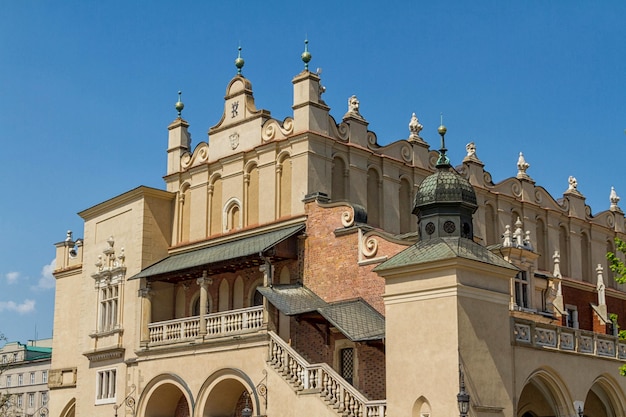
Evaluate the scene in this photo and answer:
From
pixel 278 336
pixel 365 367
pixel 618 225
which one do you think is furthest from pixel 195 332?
pixel 618 225

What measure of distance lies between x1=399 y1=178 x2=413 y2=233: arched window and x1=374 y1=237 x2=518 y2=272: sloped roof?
474 inches

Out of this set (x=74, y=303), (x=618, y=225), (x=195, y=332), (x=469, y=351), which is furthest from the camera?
(x=618, y=225)

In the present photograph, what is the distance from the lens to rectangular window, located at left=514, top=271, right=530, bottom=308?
41.2 metres

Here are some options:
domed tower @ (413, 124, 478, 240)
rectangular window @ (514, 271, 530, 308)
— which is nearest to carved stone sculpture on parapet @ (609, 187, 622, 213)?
rectangular window @ (514, 271, 530, 308)

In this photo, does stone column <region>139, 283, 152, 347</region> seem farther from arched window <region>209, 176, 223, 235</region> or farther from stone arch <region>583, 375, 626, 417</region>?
stone arch <region>583, 375, 626, 417</region>

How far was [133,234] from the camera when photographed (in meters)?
41.0

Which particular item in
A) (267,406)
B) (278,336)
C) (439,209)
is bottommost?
(267,406)

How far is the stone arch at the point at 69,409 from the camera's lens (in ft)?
151

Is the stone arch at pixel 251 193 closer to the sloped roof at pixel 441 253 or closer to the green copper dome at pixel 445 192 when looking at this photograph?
the green copper dome at pixel 445 192

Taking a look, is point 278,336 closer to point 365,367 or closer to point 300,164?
point 365,367

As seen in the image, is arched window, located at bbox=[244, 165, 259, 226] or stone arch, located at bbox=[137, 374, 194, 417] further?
arched window, located at bbox=[244, 165, 259, 226]

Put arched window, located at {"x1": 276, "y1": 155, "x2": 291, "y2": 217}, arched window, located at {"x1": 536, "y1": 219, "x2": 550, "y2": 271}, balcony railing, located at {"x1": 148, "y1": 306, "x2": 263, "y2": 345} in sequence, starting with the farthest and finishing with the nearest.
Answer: arched window, located at {"x1": 536, "y1": 219, "x2": 550, "y2": 271}, arched window, located at {"x1": 276, "y1": 155, "x2": 291, "y2": 217}, balcony railing, located at {"x1": 148, "y1": 306, "x2": 263, "y2": 345}

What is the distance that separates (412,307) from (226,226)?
1395cm

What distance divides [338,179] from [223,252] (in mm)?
5154
